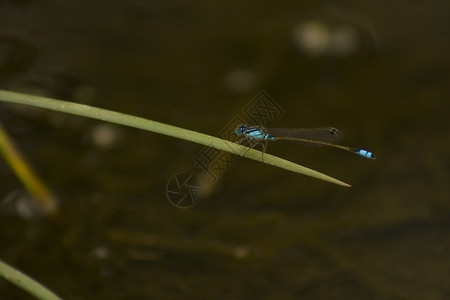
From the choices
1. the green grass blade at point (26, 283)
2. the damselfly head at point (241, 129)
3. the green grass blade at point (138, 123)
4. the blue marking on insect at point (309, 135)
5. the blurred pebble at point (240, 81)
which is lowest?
the green grass blade at point (26, 283)

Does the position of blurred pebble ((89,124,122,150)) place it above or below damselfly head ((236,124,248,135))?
above

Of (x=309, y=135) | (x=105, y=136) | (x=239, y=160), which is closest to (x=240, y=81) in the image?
(x=239, y=160)

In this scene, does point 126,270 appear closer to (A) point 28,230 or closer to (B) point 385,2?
(A) point 28,230

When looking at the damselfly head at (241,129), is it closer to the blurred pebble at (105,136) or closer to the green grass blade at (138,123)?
the green grass blade at (138,123)

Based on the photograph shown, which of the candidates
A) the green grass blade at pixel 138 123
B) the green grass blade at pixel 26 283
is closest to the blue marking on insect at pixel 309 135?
the green grass blade at pixel 138 123

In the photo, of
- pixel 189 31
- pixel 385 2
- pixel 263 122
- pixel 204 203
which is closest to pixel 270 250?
pixel 204 203

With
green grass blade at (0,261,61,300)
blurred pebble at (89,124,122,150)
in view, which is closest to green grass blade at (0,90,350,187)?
green grass blade at (0,261,61,300)

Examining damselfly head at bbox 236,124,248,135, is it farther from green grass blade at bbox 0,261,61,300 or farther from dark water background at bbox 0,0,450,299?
green grass blade at bbox 0,261,61,300

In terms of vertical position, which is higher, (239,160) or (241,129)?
(239,160)

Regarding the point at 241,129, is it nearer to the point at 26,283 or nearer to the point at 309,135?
the point at 309,135
